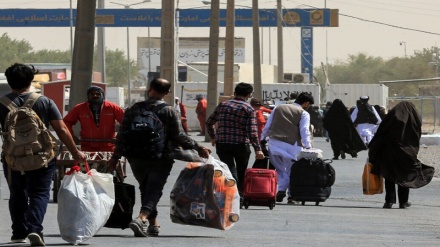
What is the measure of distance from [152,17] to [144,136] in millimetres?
82743

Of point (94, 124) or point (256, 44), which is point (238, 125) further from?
point (256, 44)

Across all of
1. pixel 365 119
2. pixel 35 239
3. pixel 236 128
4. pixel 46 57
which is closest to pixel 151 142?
pixel 35 239

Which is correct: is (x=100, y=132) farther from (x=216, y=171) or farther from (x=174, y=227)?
(x=216, y=171)

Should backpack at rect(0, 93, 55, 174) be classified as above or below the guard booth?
above

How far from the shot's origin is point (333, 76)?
186 meters

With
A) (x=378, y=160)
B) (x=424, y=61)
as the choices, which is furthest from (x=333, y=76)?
(x=378, y=160)

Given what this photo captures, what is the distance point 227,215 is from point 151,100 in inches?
46.5

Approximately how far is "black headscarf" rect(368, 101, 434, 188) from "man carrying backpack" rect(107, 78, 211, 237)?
5695 millimetres

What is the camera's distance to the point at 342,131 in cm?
3269

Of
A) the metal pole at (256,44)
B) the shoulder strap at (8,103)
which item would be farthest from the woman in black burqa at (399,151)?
the metal pole at (256,44)

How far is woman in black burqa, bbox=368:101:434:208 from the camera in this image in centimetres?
1792

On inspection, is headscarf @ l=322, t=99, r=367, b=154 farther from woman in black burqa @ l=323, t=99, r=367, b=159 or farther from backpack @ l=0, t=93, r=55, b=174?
backpack @ l=0, t=93, r=55, b=174

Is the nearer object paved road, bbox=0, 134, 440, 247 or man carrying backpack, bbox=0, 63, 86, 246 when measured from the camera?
man carrying backpack, bbox=0, 63, 86, 246

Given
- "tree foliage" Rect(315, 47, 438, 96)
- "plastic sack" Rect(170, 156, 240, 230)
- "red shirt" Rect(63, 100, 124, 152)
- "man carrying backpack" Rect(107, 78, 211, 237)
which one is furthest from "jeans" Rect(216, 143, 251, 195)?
"tree foliage" Rect(315, 47, 438, 96)
